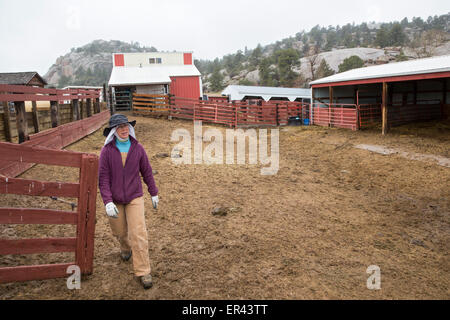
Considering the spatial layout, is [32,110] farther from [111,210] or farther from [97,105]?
[97,105]

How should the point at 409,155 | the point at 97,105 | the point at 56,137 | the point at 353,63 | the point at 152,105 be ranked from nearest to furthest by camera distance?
1. the point at 56,137
2. the point at 409,155
3. the point at 97,105
4. the point at 152,105
5. the point at 353,63

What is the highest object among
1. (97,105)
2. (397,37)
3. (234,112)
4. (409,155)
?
(397,37)

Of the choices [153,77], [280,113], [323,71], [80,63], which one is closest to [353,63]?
[323,71]

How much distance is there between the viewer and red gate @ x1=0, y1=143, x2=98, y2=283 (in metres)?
2.84

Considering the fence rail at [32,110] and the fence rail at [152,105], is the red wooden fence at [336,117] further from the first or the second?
the fence rail at [32,110]

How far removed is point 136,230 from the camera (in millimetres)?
3295

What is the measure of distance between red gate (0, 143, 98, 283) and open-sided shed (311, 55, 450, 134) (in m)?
13.4

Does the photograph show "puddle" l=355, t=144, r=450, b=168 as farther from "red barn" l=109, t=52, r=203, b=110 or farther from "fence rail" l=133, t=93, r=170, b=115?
"red barn" l=109, t=52, r=203, b=110

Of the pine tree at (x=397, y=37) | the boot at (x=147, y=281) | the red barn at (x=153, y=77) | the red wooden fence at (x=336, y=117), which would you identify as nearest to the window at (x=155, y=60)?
the red barn at (x=153, y=77)

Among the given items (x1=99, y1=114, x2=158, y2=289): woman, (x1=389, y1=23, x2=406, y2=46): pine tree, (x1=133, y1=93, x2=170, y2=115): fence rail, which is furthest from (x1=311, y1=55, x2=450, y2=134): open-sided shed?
(x1=389, y1=23, x2=406, y2=46): pine tree

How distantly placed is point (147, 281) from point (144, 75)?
82.0 feet

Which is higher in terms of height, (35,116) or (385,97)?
(385,97)

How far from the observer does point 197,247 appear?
431 centimetres
